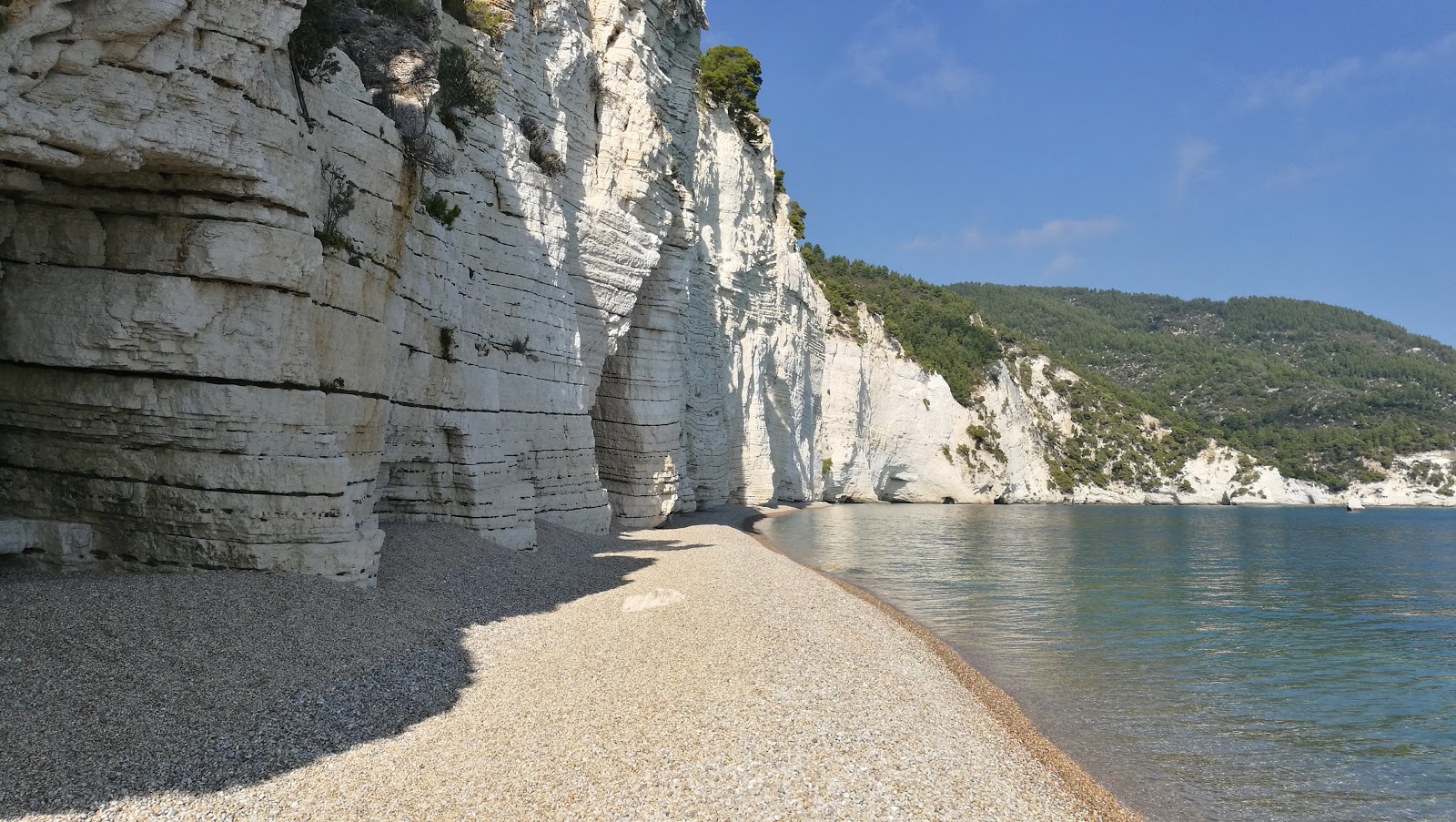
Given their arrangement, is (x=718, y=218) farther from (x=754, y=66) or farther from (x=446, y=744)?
(x=446, y=744)

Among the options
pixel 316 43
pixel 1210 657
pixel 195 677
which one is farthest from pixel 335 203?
pixel 1210 657

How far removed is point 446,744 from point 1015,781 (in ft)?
16.0

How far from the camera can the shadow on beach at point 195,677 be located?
5074mm

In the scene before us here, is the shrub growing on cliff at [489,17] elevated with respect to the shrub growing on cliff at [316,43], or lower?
elevated

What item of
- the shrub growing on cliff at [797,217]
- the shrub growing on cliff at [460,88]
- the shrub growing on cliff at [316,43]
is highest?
the shrub growing on cliff at [797,217]

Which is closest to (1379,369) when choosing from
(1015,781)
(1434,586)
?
(1434,586)

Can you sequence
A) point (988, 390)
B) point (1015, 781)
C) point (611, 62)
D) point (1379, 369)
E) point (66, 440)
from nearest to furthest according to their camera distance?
point (1015, 781), point (66, 440), point (611, 62), point (988, 390), point (1379, 369)

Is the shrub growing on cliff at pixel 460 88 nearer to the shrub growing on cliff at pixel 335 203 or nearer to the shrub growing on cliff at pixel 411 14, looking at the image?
the shrub growing on cliff at pixel 411 14

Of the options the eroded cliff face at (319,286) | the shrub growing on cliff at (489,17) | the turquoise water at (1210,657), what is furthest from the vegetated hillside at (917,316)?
the shrub growing on cliff at (489,17)

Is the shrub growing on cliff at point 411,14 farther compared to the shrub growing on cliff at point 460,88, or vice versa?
the shrub growing on cliff at point 460,88

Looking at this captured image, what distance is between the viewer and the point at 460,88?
14.2m

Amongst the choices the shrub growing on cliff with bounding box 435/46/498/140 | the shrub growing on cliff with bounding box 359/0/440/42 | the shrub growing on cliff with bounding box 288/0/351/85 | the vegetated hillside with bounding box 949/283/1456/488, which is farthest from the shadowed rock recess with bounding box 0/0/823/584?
the vegetated hillside with bounding box 949/283/1456/488

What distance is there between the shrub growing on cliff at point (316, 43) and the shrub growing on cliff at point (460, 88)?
3512mm

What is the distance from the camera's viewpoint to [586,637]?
9938 mm
